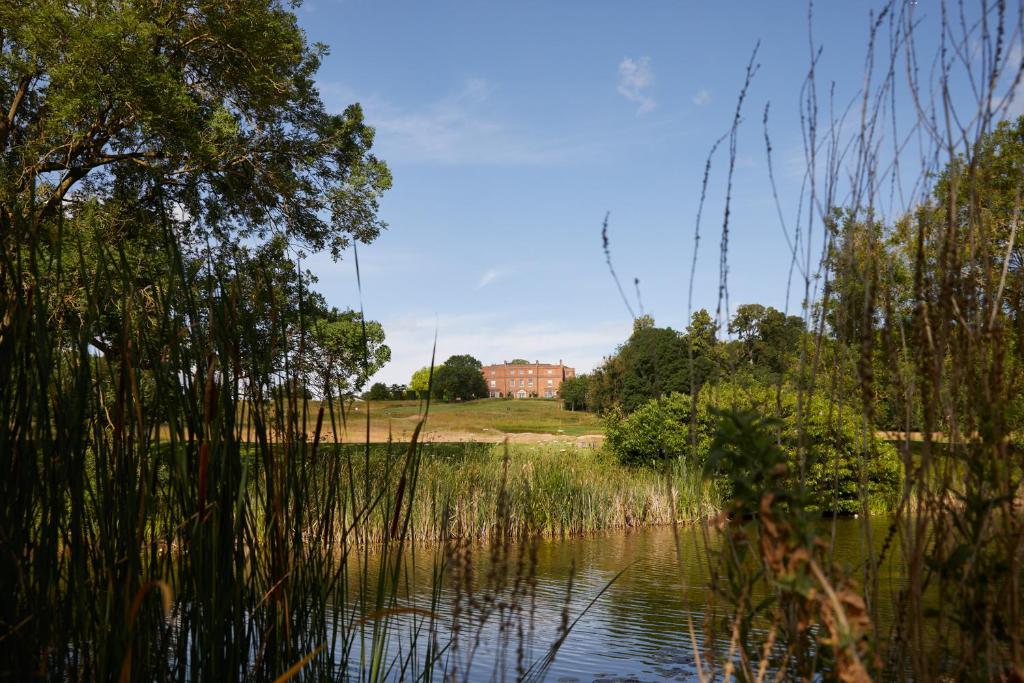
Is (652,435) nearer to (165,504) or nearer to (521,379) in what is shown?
(165,504)

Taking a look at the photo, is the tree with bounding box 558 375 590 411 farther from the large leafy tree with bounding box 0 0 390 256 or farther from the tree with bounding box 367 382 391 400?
the tree with bounding box 367 382 391 400

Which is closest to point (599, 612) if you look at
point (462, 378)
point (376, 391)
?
point (376, 391)

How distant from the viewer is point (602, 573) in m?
7.99

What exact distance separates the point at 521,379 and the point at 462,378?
2673cm

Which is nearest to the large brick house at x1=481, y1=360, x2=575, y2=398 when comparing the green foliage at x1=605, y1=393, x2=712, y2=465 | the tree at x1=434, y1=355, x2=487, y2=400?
the tree at x1=434, y1=355, x2=487, y2=400

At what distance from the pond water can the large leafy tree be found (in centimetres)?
520

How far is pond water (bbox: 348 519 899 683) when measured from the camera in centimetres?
467

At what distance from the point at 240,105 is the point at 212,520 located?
12.8 metres

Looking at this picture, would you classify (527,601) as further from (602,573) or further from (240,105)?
(240,105)

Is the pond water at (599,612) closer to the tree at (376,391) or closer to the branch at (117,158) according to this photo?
the tree at (376,391)

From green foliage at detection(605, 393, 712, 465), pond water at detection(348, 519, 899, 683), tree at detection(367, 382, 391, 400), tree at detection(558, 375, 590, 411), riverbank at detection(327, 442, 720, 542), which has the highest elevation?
tree at detection(558, 375, 590, 411)

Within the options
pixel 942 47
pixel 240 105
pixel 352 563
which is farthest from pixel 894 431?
pixel 240 105

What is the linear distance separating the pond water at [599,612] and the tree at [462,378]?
208 ft

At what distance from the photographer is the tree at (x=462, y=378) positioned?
252 ft
